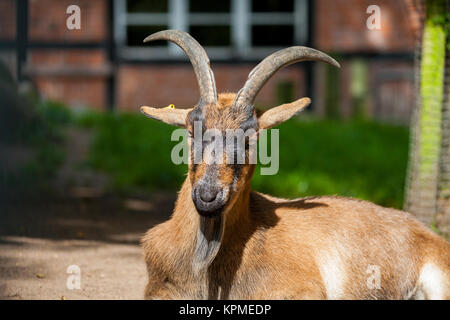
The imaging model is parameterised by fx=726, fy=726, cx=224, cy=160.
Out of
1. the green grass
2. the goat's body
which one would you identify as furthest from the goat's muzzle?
the green grass

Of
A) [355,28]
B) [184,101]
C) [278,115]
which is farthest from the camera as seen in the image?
[355,28]

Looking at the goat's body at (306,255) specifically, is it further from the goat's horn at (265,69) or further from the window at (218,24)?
the window at (218,24)

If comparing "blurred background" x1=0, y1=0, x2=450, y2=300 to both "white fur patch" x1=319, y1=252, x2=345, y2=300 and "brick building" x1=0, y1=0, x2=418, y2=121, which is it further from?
"white fur patch" x1=319, y1=252, x2=345, y2=300

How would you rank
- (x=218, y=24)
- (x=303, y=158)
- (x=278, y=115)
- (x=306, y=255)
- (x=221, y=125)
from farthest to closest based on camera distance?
(x=218, y=24), (x=303, y=158), (x=306, y=255), (x=278, y=115), (x=221, y=125)

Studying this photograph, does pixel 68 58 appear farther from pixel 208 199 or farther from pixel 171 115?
pixel 208 199

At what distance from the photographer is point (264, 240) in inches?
195

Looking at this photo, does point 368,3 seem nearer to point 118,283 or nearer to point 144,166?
point 144,166

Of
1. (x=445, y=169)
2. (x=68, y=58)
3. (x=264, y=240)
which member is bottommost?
(x=264, y=240)

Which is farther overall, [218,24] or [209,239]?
[218,24]

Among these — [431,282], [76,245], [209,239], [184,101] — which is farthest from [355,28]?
[209,239]

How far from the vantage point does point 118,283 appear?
594 cm

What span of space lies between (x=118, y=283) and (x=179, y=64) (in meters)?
12.2

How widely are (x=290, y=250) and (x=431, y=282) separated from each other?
1096 mm
